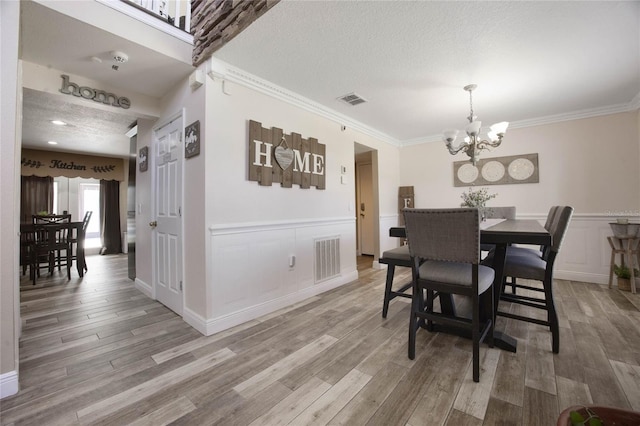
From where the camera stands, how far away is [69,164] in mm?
5703

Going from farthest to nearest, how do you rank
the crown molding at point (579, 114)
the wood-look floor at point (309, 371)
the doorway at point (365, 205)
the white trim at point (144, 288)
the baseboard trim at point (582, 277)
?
the doorway at point (365, 205) < the baseboard trim at point (582, 277) < the crown molding at point (579, 114) < the white trim at point (144, 288) < the wood-look floor at point (309, 371)

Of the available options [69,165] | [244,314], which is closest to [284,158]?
[244,314]

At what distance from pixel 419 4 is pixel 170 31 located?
1.99m

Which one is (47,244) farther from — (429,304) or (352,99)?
(429,304)

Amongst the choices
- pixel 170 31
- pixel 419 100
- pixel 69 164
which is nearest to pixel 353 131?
pixel 419 100

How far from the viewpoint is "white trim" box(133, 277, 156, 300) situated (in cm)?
314

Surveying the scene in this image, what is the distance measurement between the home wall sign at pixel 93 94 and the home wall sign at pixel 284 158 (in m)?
1.41

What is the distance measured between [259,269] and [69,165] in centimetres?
599

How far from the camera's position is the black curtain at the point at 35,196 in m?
5.49

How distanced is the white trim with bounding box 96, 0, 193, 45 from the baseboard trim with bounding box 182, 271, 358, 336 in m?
2.45

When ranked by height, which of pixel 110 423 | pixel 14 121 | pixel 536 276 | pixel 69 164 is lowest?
pixel 110 423

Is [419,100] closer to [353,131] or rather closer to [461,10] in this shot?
[353,131]

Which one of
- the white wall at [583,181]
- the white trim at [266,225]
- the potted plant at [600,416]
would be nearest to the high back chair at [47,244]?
the white trim at [266,225]

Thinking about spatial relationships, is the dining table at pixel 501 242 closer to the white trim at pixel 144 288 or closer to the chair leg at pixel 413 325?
the chair leg at pixel 413 325
